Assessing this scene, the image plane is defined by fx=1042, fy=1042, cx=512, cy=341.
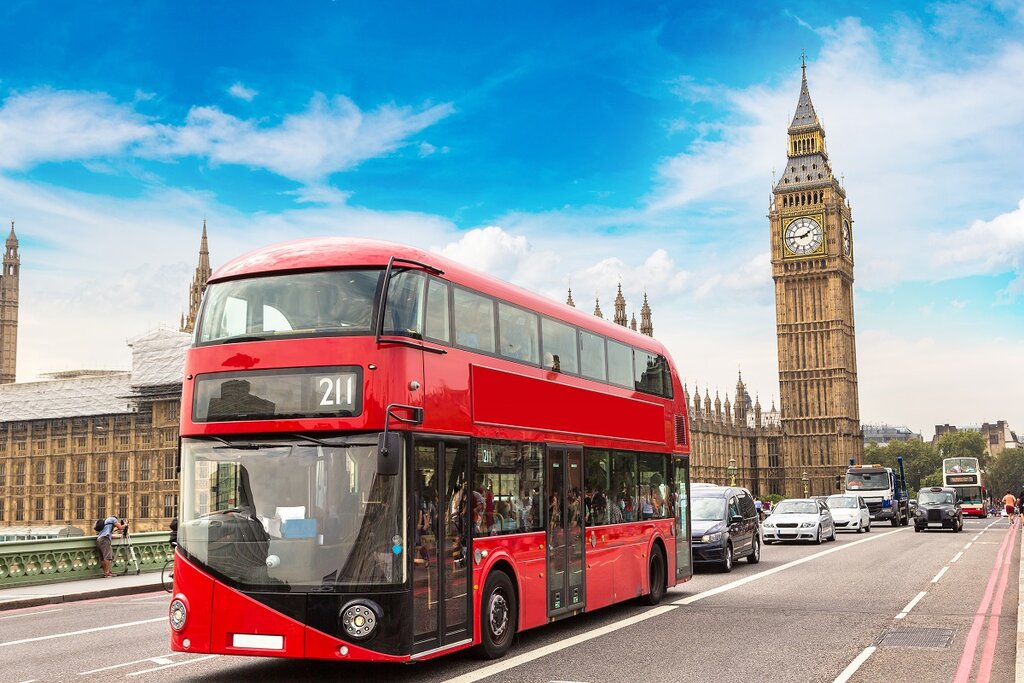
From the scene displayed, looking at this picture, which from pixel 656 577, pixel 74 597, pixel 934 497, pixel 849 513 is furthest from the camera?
pixel 934 497

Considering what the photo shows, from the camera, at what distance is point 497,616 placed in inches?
428

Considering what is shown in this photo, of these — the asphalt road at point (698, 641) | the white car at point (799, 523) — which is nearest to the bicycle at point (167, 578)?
the asphalt road at point (698, 641)

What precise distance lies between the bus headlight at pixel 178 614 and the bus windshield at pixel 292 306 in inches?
91.9

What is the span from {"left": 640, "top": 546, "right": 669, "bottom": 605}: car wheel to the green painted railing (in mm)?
11917

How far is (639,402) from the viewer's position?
1529cm

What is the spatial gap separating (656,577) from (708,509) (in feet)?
23.7

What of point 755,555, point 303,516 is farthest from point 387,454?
point 755,555

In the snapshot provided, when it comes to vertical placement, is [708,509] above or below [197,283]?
below

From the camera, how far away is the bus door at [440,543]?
9227 millimetres

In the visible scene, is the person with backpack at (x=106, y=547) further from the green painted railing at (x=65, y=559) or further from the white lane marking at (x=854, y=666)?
the white lane marking at (x=854, y=666)

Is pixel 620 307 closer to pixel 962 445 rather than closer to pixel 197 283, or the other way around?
pixel 197 283

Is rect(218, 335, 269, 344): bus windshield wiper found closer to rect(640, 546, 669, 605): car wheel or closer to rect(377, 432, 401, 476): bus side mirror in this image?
rect(377, 432, 401, 476): bus side mirror

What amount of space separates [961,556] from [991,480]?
164 metres

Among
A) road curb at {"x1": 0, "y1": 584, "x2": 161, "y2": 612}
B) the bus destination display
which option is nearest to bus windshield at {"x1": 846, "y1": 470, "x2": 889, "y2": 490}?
road curb at {"x1": 0, "y1": 584, "x2": 161, "y2": 612}
